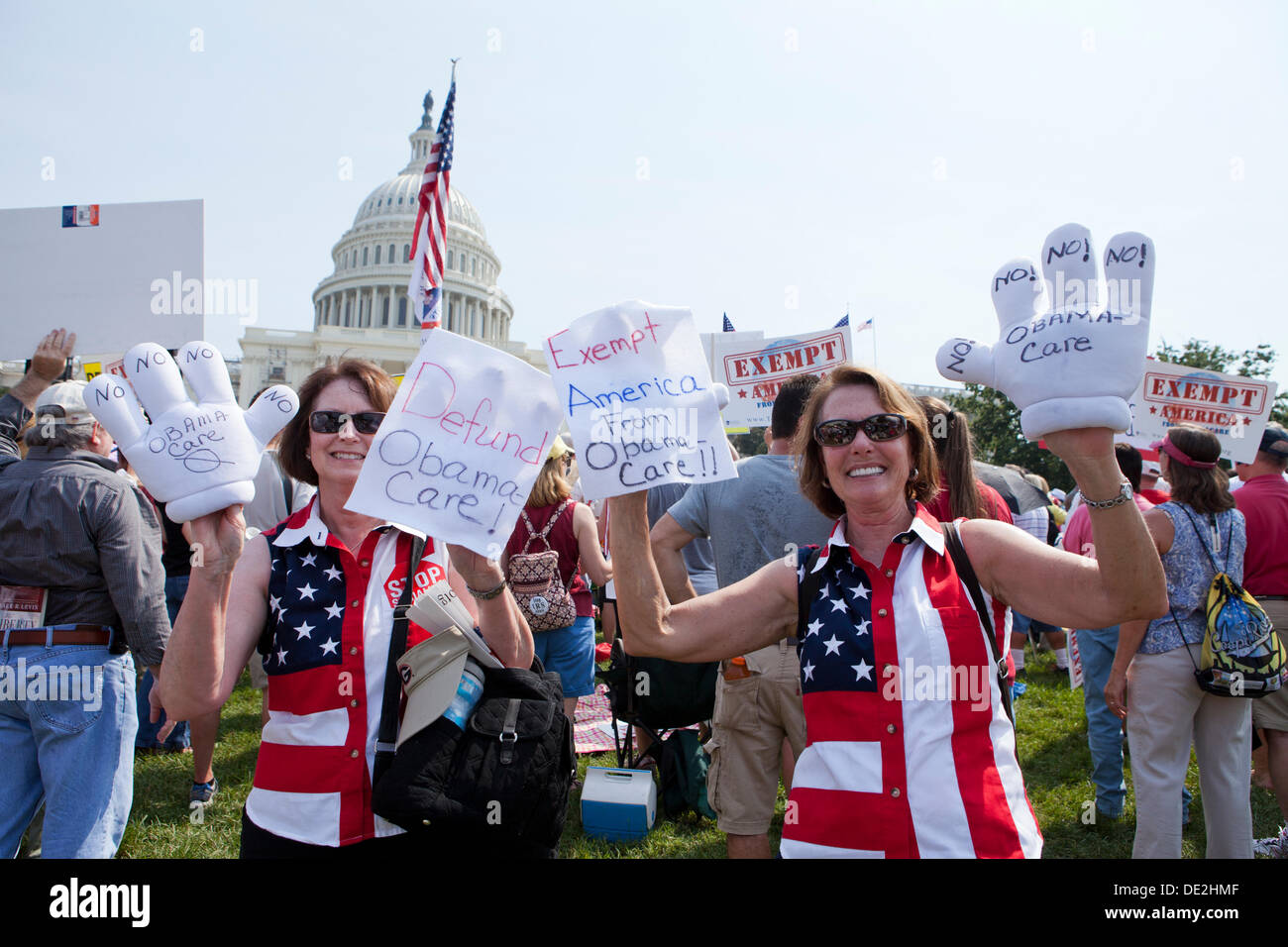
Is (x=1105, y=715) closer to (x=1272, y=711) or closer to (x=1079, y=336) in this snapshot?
(x=1272, y=711)

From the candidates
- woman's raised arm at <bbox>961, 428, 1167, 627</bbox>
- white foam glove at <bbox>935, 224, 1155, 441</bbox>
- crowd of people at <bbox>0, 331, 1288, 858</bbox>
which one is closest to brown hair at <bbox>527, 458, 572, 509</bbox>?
crowd of people at <bbox>0, 331, 1288, 858</bbox>

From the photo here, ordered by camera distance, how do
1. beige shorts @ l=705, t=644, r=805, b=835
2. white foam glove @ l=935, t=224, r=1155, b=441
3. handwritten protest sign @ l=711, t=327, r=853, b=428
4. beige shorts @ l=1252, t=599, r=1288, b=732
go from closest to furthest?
white foam glove @ l=935, t=224, r=1155, b=441 → beige shorts @ l=705, t=644, r=805, b=835 → beige shorts @ l=1252, t=599, r=1288, b=732 → handwritten protest sign @ l=711, t=327, r=853, b=428

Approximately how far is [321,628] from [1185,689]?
11.5 ft

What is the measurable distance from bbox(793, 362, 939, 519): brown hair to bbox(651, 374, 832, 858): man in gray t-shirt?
2.92 ft

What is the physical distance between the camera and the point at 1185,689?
3.71m

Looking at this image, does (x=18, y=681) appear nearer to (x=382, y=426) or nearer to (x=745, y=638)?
(x=382, y=426)

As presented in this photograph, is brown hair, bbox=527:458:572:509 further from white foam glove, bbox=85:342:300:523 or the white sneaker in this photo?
the white sneaker

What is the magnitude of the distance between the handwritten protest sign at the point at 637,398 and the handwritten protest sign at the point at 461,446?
15 cm

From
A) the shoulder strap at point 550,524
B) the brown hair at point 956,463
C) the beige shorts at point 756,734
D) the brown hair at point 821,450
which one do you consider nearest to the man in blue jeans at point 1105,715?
the brown hair at point 956,463

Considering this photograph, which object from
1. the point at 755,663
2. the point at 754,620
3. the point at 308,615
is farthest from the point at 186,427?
the point at 755,663

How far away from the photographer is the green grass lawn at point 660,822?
171 inches

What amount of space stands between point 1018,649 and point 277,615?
5.23 m

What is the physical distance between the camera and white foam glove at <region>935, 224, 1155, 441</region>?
5.37 feet
